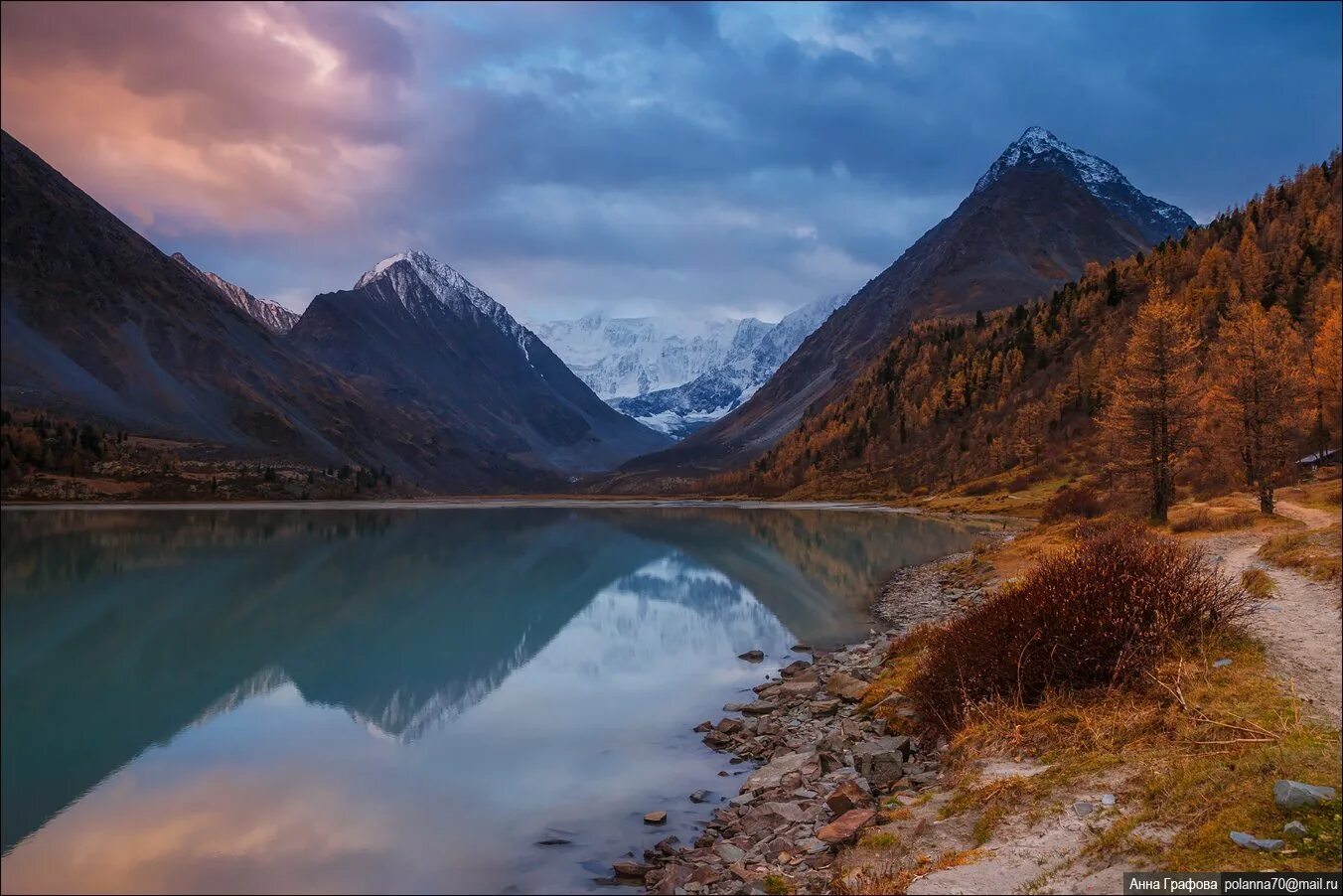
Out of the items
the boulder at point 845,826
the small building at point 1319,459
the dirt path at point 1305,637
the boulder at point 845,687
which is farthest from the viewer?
the small building at point 1319,459

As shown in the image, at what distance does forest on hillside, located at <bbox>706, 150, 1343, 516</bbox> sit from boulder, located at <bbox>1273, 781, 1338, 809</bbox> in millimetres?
40324

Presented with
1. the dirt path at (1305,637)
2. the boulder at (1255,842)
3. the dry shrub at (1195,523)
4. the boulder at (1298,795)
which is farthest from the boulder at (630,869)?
the dry shrub at (1195,523)

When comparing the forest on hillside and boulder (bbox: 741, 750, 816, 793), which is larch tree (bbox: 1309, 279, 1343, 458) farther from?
boulder (bbox: 741, 750, 816, 793)

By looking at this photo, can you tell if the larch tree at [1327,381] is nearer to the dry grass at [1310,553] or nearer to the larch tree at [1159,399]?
the larch tree at [1159,399]

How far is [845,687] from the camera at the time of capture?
21.5 m

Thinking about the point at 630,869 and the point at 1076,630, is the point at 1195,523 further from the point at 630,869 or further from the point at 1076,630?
the point at 630,869

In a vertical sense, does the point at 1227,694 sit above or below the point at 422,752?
above

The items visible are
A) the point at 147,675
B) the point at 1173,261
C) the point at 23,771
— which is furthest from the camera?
the point at 1173,261

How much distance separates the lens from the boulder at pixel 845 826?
11.9 metres

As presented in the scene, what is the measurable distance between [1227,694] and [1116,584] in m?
3.26

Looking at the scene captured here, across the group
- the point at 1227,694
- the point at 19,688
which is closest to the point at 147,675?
the point at 19,688

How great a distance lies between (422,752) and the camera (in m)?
19.1

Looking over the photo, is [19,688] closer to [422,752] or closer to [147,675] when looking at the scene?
[147,675]

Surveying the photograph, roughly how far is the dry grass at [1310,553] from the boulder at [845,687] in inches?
517
